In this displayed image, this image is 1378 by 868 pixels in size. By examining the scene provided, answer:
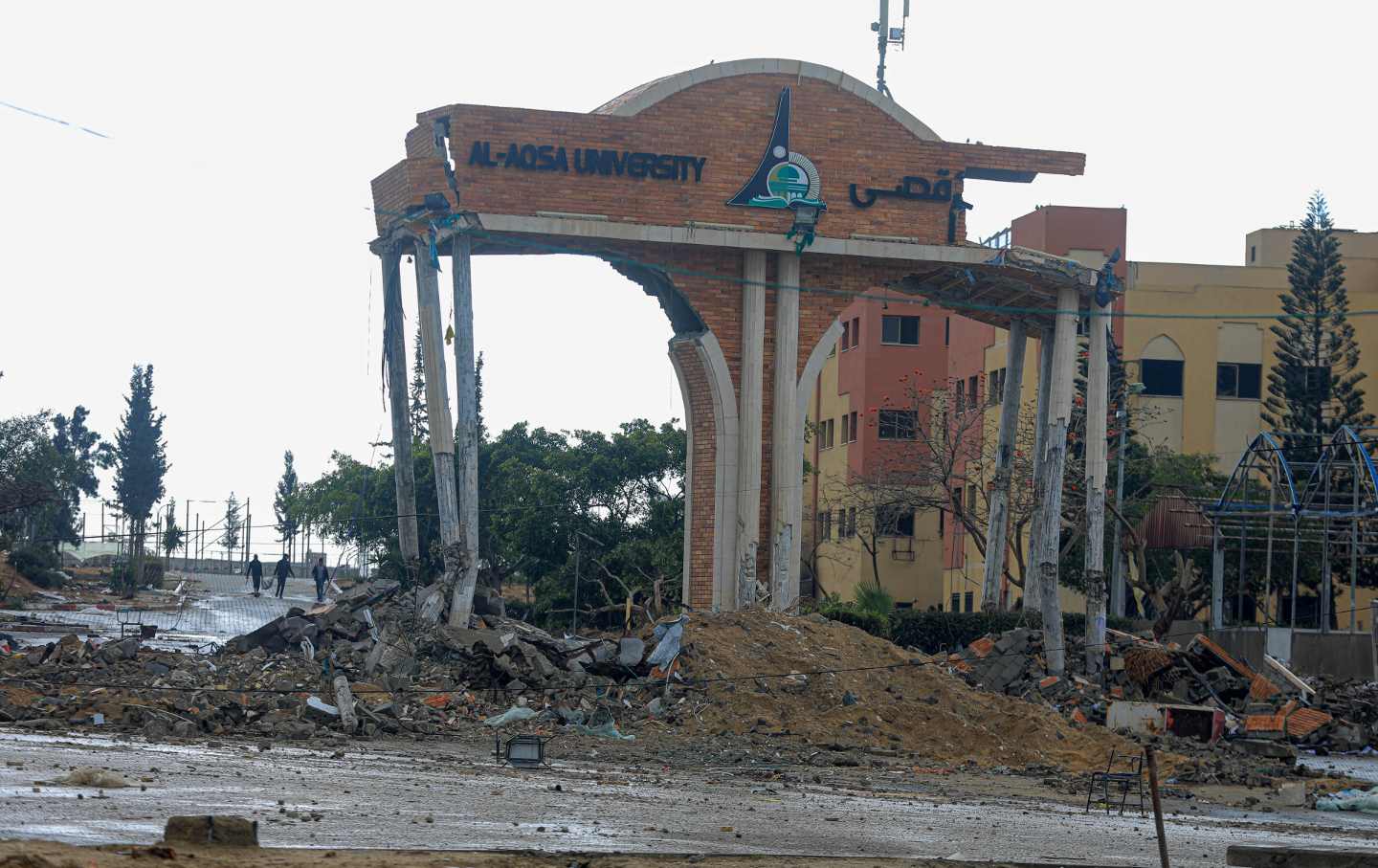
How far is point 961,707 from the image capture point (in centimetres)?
2344

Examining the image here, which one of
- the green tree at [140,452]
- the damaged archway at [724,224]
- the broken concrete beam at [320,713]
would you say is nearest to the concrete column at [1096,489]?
the damaged archway at [724,224]

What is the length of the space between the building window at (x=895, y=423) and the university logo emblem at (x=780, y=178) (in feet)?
79.8

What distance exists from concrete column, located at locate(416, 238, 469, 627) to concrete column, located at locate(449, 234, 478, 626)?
0.49 feet

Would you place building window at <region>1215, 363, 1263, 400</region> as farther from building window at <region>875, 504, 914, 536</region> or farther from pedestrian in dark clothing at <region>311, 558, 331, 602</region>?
pedestrian in dark clothing at <region>311, 558, 331, 602</region>

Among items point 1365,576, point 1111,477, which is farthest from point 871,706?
point 1365,576

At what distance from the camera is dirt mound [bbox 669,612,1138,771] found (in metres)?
22.0

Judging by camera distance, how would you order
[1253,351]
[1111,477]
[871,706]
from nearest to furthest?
[871,706], [1111,477], [1253,351]

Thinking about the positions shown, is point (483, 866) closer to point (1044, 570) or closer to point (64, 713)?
point (64, 713)

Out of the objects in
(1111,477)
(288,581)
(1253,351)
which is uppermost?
(1253,351)

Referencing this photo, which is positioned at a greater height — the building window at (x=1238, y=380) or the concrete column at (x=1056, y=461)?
the building window at (x=1238, y=380)

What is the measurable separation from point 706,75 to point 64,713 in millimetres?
13815

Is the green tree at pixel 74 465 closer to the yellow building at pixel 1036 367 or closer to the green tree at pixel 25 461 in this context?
the green tree at pixel 25 461

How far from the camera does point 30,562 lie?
49219 mm

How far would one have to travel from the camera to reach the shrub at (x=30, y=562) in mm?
48562
